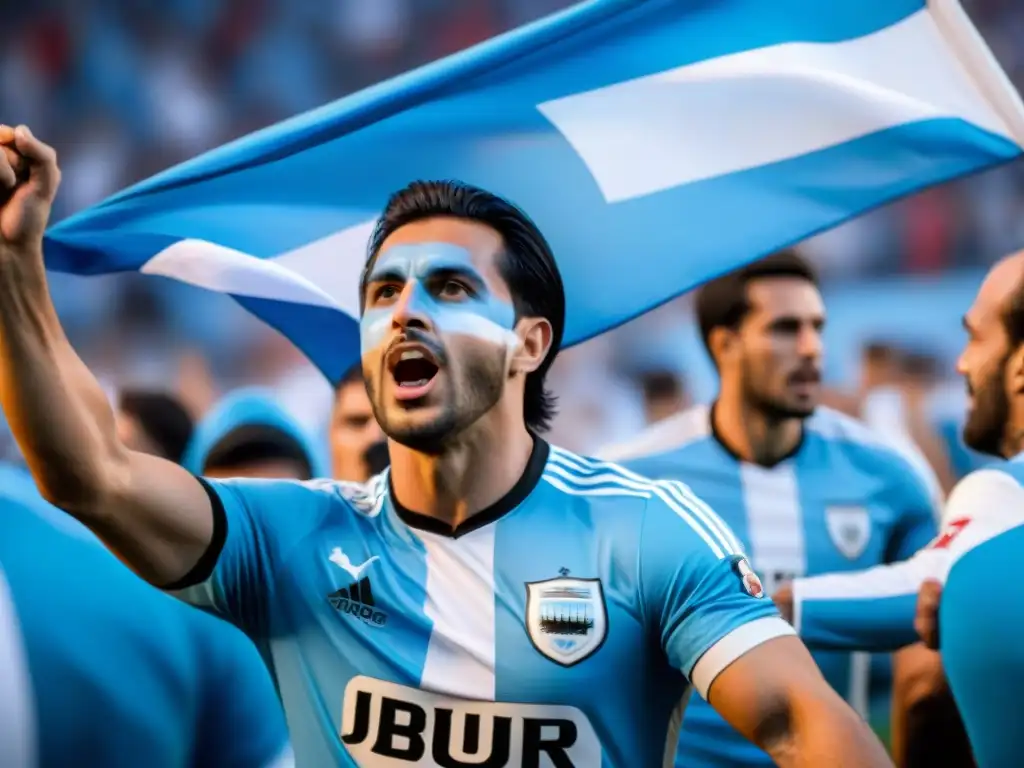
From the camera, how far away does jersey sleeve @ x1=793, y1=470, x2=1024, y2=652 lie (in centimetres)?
333

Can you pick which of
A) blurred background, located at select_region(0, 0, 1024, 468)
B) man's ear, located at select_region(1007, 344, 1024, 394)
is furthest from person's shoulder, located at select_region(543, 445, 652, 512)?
blurred background, located at select_region(0, 0, 1024, 468)

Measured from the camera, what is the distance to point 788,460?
4.84 m

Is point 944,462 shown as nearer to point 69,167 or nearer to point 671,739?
point 671,739

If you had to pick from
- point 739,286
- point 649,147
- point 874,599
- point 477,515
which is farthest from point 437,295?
point 739,286

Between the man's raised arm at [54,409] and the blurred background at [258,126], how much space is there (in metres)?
9.99

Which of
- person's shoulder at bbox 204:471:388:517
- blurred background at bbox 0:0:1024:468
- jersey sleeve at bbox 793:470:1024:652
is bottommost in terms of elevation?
person's shoulder at bbox 204:471:388:517

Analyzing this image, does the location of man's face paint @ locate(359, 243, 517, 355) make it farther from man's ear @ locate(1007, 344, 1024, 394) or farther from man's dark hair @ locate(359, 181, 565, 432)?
man's ear @ locate(1007, 344, 1024, 394)

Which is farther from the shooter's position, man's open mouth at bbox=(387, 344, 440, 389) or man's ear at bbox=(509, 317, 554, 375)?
man's ear at bbox=(509, 317, 554, 375)

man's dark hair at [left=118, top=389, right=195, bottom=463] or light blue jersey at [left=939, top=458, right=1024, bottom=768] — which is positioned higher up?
man's dark hair at [left=118, top=389, right=195, bottom=463]

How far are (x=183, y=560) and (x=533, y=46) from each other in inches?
63.6

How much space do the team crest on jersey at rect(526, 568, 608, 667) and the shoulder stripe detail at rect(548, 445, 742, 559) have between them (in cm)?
21

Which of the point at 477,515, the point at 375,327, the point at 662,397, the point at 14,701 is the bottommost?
the point at 14,701

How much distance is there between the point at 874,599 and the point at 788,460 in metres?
1.30

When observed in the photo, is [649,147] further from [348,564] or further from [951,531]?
[348,564]
